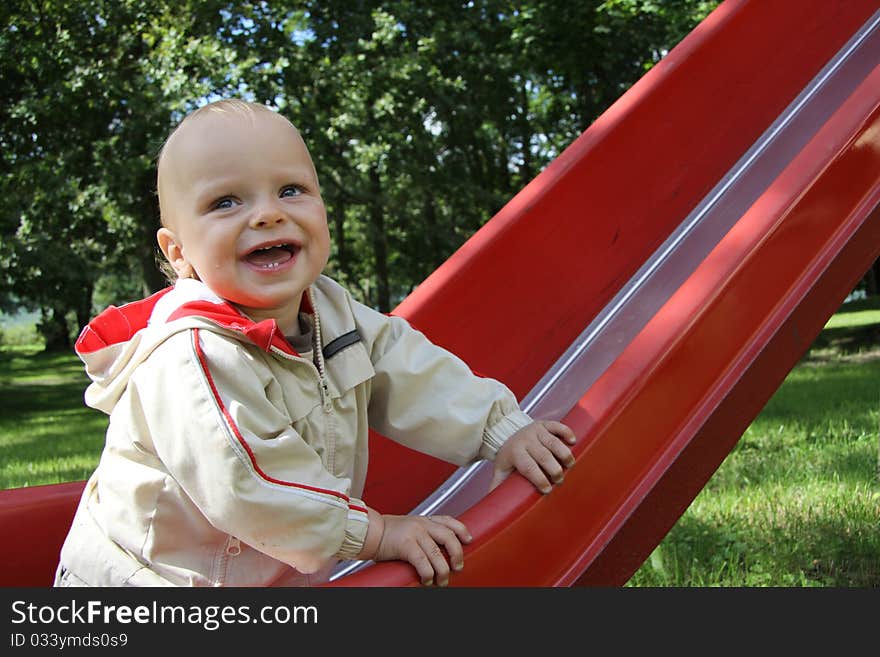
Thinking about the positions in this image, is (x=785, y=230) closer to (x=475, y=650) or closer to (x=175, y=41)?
(x=475, y=650)

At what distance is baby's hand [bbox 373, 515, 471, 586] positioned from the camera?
146cm

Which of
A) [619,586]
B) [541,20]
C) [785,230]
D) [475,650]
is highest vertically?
[541,20]

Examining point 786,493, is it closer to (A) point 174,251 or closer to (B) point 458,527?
(B) point 458,527

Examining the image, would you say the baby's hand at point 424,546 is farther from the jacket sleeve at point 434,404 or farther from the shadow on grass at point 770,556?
the shadow on grass at point 770,556

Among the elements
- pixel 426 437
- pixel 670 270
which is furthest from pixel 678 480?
pixel 670 270

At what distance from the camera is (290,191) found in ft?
5.16

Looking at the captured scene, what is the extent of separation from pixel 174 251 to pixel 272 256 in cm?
20

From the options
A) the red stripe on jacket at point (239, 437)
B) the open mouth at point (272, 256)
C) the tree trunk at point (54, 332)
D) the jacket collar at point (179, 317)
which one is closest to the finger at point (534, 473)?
the red stripe on jacket at point (239, 437)

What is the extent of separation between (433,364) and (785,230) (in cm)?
85

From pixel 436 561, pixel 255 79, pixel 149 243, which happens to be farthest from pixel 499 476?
pixel 149 243

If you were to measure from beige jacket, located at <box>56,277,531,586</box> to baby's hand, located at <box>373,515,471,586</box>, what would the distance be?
0.18 ft

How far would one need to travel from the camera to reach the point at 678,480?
1794 mm

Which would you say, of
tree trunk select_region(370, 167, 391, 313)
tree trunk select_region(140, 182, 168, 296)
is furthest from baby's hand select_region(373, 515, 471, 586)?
tree trunk select_region(370, 167, 391, 313)

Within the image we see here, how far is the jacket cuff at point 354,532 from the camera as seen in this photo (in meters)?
1.45
